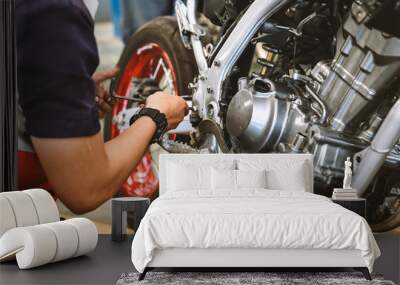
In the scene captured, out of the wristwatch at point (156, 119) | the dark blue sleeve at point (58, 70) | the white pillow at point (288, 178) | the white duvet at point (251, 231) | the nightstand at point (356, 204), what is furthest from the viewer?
the wristwatch at point (156, 119)

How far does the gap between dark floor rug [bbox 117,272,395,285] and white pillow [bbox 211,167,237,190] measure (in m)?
0.84

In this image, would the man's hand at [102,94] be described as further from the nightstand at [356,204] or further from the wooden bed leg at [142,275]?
the nightstand at [356,204]

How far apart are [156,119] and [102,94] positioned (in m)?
0.50

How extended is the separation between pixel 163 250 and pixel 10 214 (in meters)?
0.96

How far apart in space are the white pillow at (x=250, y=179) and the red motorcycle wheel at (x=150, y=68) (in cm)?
77

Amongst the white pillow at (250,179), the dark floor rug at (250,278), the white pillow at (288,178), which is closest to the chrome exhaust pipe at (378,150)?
the white pillow at (288,178)

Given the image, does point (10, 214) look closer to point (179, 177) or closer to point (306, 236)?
point (179, 177)

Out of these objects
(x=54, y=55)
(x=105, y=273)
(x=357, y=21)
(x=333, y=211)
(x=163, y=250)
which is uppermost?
(x=357, y=21)

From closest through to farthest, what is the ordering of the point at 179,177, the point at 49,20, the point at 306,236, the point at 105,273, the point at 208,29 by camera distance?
the point at 306,236, the point at 105,273, the point at 49,20, the point at 179,177, the point at 208,29

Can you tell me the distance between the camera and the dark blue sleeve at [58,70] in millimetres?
3979

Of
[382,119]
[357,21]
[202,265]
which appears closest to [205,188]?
[202,265]

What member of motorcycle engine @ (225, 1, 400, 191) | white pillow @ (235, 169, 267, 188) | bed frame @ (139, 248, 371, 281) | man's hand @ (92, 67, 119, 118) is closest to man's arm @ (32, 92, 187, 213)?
man's hand @ (92, 67, 119, 118)

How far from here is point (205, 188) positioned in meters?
4.20

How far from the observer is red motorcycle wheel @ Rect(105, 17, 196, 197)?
460cm
